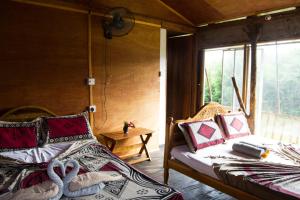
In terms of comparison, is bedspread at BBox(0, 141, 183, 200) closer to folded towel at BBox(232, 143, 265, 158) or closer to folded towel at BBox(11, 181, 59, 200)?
folded towel at BBox(11, 181, 59, 200)

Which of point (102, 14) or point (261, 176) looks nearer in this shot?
point (261, 176)

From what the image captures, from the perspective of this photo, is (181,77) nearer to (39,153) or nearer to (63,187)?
(39,153)

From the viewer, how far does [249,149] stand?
8.54 feet

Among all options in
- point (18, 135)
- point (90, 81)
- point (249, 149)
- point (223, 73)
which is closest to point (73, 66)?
point (90, 81)

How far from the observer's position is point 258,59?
393 cm

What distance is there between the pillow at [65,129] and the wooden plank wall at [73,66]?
417mm

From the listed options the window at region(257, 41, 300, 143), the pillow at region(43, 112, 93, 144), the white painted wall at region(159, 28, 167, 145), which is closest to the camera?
the pillow at region(43, 112, 93, 144)

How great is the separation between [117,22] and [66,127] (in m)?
1.56

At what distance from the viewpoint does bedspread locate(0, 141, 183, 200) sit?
5.41 feet

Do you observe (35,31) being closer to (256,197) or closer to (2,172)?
(2,172)

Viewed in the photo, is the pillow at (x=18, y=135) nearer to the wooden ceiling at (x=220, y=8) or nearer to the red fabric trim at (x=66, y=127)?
the red fabric trim at (x=66, y=127)

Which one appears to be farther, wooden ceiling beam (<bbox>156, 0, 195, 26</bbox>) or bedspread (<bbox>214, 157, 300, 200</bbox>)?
wooden ceiling beam (<bbox>156, 0, 195, 26</bbox>)

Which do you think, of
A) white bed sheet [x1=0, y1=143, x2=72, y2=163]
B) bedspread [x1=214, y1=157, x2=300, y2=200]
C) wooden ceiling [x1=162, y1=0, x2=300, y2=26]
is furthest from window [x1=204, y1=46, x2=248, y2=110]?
white bed sheet [x1=0, y1=143, x2=72, y2=163]

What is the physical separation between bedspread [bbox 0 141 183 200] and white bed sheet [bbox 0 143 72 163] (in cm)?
8
